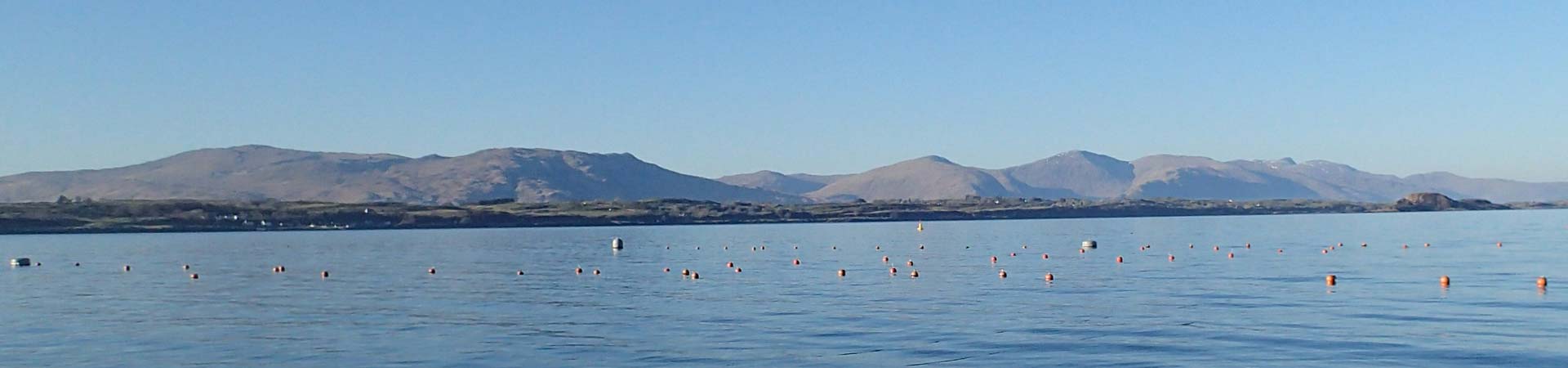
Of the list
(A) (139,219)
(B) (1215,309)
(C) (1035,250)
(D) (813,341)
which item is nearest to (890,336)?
(D) (813,341)

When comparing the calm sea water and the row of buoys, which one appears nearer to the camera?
the calm sea water

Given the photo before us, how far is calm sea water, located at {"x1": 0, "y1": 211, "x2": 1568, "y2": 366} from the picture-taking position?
31.9 m

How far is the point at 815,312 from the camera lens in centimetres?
4247

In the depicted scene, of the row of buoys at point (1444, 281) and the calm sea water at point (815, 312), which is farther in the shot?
the row of buoys at point (1444, 281)

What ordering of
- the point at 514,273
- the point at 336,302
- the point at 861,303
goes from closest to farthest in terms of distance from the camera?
the point at 861,303, the point at 336,302, the point at 514,273

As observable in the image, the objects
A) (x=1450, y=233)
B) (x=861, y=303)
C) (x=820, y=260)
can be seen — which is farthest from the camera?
(x=1450, y=233)

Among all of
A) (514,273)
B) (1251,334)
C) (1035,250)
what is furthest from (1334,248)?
(1251,334)

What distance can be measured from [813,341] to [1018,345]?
4626mm

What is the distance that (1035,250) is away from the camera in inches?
3460

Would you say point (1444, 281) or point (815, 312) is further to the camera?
point (1444, 281)

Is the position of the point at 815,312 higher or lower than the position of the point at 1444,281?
lower

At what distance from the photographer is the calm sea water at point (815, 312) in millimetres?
31938

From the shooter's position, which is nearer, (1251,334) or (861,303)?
(1251,334)

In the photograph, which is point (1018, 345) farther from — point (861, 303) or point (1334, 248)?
point (1334, 248)
